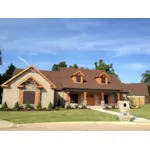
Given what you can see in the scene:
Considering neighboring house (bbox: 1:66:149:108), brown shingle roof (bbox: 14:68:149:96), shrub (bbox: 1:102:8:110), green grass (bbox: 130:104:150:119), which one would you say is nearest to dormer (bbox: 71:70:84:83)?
neighboring house (bbox: 1:66:149:108)

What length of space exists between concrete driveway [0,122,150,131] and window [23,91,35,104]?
23.5ft

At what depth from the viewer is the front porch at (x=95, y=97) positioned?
18875 mm

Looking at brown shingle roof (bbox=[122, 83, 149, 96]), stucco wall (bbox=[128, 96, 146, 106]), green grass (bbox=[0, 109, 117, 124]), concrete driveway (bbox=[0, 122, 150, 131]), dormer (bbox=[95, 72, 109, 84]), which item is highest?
dormer (bbox=[95, 72, 109, 84])

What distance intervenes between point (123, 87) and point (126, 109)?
947 cm

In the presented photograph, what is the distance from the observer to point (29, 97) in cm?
1628

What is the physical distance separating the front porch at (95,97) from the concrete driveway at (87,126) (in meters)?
8.71

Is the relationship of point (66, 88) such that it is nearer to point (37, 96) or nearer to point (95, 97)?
point (95, 97)

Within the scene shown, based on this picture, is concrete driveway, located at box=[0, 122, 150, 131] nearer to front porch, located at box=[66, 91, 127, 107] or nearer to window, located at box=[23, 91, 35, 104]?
window, located at box=[23, 91, 35, 104]

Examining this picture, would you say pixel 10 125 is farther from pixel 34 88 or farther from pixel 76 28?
Result: pixel 34 88

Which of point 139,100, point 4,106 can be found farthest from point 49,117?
point 139,100

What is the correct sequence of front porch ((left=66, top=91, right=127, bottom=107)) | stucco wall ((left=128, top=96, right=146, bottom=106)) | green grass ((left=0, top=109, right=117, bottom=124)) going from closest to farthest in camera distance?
green grass ((left=0, top=109, right=117, bottom=124)) → stucco wall ((left=128, top=96, right=146, bottom=106)) → front porch ((left=66, top=91, right=127, bottom=107))

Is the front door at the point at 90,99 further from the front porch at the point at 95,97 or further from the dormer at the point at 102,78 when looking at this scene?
the dormer at the point at 102,78

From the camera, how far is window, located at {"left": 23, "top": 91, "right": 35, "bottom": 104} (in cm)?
1619

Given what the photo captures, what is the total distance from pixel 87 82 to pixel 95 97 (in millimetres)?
1477
